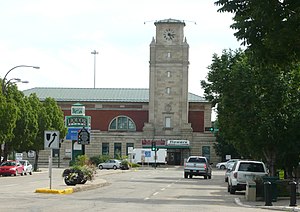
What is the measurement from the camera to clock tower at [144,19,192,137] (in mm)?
103375

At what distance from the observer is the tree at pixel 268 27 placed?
16.2 metres

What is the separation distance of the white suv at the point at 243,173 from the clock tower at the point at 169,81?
2802 inches

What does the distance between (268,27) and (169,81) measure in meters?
88.1

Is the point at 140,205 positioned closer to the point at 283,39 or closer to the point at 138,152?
the point at 283,39

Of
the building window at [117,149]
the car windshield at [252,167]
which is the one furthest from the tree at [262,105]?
the building window at [117,149]

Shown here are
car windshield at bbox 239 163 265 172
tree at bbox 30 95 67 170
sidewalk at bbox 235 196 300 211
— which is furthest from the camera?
tree at bbox 30 95 67 170

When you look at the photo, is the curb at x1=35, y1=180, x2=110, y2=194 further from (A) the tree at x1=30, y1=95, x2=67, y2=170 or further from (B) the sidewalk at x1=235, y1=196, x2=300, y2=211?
(A) the tree at x1=30, y1=95, x2=67, y2=170

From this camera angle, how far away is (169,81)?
10494cm

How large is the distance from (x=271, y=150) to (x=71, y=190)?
48.4 ft

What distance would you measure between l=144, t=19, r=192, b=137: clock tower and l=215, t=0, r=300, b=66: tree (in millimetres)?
85434

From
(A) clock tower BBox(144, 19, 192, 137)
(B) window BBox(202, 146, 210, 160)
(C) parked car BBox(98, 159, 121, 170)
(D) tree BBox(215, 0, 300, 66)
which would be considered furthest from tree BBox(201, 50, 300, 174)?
(B) window BBox(202, 146, 210, 160)

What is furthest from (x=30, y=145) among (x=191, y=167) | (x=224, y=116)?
(x=224, y=116)

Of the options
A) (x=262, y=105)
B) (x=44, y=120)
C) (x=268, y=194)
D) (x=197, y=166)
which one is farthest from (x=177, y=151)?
(x=268, y=194)

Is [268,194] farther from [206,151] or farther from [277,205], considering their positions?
[206,151]
